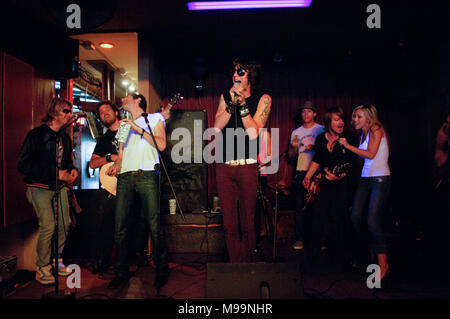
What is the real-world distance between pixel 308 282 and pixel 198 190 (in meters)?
1.89

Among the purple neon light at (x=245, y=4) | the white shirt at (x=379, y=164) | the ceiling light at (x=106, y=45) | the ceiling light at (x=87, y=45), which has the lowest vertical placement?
the white shirt at (x=379, y=164)

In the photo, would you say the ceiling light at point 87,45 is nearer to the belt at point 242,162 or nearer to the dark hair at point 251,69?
the dark hair at point 251,69

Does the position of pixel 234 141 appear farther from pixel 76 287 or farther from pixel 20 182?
pixel 20 182

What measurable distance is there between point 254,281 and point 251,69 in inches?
65.5

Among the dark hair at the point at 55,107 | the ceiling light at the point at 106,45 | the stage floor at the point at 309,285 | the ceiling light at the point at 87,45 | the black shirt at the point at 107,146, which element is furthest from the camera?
the ceiling light at the point at 106,45

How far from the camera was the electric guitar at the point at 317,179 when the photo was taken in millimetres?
3522

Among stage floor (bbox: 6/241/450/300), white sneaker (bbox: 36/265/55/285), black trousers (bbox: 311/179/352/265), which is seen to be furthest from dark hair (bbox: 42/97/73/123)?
black trousers (bbox: 311/179/352/265)

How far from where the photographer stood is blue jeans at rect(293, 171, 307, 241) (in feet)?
13.3

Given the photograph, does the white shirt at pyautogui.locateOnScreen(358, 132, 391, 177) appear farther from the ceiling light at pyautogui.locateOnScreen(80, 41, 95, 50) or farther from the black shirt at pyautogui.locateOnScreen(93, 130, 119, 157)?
the ceiling light at pyautogui.locateOnScreen(80, 41, 95, 50)

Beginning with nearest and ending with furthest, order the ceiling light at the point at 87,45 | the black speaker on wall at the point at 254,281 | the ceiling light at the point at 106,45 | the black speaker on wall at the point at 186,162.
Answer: the black speaker on wall at the point at 254,281 → the black speaker on wall at the point at 186,162 → the ceiling light at the point at 87,45 → the ceiling light at the point at 106,45

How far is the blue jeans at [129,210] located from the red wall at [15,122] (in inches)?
51.0

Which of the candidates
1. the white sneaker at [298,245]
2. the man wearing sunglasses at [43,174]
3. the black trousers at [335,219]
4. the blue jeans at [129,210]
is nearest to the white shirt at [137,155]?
the blue jeans at [129,210]

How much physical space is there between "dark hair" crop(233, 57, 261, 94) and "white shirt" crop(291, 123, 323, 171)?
191cm

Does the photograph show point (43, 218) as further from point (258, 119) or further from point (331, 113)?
point (331, 113)
